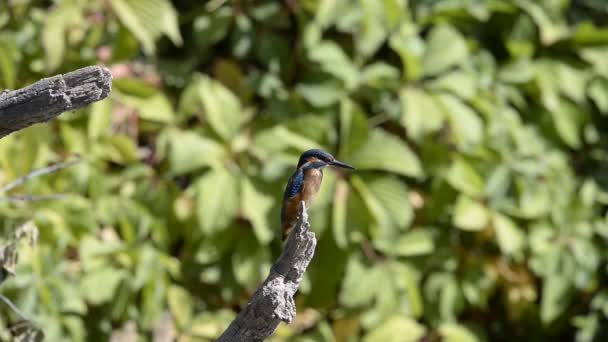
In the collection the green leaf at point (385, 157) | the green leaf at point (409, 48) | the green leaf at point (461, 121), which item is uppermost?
the green leaf at point (409, 48)

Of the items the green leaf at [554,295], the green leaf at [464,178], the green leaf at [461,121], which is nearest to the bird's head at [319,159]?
the green leaf at [461,121]

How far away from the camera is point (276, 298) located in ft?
5.23

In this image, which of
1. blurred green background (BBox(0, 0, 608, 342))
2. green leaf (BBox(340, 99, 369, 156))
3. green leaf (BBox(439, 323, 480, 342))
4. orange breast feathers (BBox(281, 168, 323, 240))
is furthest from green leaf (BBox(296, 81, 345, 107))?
orange breast feathers (BBox(281, 168, 323, 240))

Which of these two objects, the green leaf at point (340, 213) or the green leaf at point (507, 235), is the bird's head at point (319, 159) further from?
the green leaf at point (507, 235)

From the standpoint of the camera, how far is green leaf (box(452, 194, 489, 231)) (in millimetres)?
4004

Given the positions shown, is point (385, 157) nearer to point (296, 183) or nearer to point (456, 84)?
point (456, 84)

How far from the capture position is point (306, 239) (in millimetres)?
1684

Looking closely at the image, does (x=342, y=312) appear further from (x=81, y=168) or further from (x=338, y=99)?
(x=81, y=168)

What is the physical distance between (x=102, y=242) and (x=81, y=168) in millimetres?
326

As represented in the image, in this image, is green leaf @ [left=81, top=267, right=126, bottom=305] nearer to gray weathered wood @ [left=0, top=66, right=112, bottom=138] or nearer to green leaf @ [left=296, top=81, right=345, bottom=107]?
green leaf @ [left=296, top=81, right=345, bottom=107]

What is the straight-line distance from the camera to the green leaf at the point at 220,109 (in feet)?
12.0

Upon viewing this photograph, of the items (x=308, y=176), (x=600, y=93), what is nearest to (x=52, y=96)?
(x=308, y=176)

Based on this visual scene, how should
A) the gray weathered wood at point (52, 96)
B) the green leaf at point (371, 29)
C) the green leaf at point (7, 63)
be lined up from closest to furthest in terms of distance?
the gray weathered wood at point (52, 96) → the green leaf at point (7, 63) → the green leaf at point (371, 29)

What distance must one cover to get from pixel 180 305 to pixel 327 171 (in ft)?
2.90
